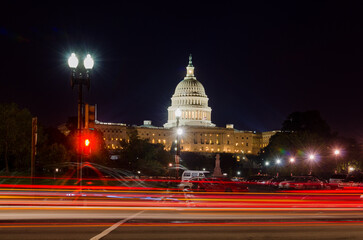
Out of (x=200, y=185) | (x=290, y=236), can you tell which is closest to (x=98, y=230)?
(x=290, y=236)

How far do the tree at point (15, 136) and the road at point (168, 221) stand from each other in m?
36.3

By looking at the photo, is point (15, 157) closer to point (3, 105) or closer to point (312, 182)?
point (3, 105)

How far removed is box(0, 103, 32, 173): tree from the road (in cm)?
3629

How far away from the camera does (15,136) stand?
5906cm

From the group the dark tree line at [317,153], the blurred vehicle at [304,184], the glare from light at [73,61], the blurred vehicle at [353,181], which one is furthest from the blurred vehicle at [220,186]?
the dark tree line at [317,153]

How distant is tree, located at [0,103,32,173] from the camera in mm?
58969

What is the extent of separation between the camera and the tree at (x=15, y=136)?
58969 millimetres

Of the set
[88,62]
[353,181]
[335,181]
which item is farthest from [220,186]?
[335,181]

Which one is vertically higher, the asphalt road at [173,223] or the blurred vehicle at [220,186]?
the blurred vehicle at [220,186]

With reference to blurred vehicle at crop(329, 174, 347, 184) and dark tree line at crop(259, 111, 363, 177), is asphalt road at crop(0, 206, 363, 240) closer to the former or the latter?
blurred vehicle at crop(329, 174, 347, 184)

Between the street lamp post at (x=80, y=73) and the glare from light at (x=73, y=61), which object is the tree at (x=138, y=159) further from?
the glare from light at (x=73, y=61)

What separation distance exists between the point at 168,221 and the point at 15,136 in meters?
45.3

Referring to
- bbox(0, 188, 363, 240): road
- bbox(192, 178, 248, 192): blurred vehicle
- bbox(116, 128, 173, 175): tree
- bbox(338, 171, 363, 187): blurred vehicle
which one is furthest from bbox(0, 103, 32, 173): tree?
bbox(0, 188, 363, 240): road

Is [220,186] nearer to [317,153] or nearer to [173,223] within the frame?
[173,223]
